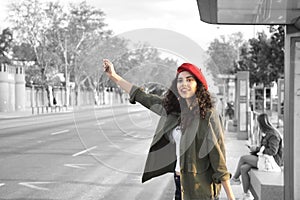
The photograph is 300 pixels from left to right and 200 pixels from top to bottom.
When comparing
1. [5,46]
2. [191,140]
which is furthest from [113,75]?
[5,46]

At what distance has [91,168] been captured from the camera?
10.9 m

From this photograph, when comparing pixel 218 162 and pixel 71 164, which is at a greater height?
pixel 218 162

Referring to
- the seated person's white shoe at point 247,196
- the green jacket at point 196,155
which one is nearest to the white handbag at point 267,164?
the seated person's white shoe at point 247,196

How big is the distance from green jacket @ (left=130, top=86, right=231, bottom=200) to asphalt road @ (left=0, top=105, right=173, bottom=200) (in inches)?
15.1

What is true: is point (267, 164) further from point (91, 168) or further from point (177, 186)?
point (91, 168)

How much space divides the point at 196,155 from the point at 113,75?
0.87m

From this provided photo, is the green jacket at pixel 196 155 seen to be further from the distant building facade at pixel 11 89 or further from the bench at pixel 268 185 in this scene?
the distant building facade at pixel 11 89

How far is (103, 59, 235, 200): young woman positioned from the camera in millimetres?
3502

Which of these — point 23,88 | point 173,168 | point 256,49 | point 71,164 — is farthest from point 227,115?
point 173,168

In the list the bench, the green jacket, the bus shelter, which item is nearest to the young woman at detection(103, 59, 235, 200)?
the green jacket

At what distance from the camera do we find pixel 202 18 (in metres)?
5.27

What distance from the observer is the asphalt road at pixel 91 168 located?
466cm

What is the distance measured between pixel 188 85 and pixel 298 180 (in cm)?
258

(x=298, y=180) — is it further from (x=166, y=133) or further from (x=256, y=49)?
(x=256, y=49)
